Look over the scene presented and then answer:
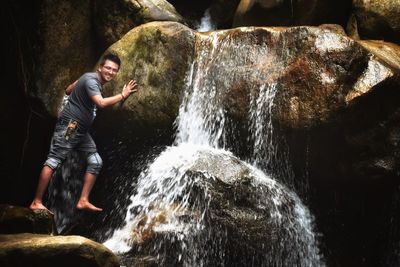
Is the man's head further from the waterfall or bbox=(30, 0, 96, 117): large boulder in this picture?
the waterfall

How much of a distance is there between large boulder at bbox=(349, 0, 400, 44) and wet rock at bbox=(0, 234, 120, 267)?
6857 mm

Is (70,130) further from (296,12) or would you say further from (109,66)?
(296,12)

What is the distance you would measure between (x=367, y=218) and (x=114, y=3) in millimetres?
6409

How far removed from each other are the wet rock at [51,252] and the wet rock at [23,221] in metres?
0.52

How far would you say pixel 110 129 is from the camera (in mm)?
7203

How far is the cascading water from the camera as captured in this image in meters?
5.35

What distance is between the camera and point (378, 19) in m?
8.05

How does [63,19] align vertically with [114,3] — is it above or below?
below

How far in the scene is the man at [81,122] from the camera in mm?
5586

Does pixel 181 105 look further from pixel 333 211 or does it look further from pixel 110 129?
pixel 333 211

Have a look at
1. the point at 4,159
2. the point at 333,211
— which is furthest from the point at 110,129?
the point at 333,211

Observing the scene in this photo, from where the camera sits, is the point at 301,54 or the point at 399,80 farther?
the point at 301,54

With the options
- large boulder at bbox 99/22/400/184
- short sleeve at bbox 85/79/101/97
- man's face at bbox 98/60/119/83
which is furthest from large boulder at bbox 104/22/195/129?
short sleeve at bbox 85/79/101/97

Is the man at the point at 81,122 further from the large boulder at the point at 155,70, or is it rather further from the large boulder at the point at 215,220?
the large boulder at the point at 155,70
